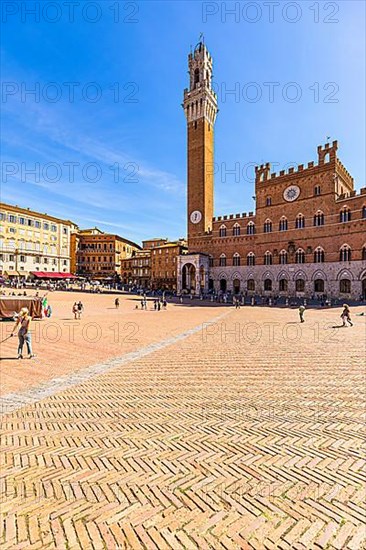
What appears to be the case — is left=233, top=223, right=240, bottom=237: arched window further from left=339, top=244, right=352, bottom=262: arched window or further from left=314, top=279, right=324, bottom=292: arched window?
left=339, top=244, right=352, bottom=262: arched window

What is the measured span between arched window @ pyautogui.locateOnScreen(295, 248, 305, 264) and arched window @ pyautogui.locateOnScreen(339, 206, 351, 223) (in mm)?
6688

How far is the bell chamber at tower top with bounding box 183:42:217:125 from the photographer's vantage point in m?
55.5

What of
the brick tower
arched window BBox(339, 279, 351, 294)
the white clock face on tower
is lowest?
arched window BBox(339, 279, 351, 294)

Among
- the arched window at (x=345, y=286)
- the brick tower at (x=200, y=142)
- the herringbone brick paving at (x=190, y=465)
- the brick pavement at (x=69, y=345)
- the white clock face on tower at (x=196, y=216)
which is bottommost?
the herringbone brick paving at (x=190, y=465)

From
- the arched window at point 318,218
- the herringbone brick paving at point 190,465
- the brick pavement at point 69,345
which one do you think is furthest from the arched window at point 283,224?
the herringbone brick paving at point 190,465

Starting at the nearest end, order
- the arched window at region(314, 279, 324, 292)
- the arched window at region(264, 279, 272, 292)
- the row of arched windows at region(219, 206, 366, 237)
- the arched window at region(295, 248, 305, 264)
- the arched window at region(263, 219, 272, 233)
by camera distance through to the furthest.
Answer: the row of arched windows at region(219, 206, 366, 237) → the arched window at region(314, 279, 324, 292) → the arched window at region(295, 248, 305, 264) → the arched window at region(264, 279, 272, 292) → the arched window at region(263, 219, 272, 233)

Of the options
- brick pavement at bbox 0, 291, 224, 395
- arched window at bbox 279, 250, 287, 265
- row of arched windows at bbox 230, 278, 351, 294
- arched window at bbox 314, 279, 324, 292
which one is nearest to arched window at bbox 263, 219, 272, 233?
arched window at bbox 279, 250, 287, 265

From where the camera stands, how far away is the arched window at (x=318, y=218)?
4151 centimetres

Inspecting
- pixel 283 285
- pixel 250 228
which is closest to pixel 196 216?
pixel 250 228

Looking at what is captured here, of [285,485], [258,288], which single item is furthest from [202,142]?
[285,485]

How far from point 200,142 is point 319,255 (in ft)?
99.5

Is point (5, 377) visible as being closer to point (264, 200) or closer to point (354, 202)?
point (354, 202)

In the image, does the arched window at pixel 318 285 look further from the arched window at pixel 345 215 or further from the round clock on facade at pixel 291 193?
the round clock on facade at pixel 291 193

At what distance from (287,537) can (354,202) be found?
138ft
